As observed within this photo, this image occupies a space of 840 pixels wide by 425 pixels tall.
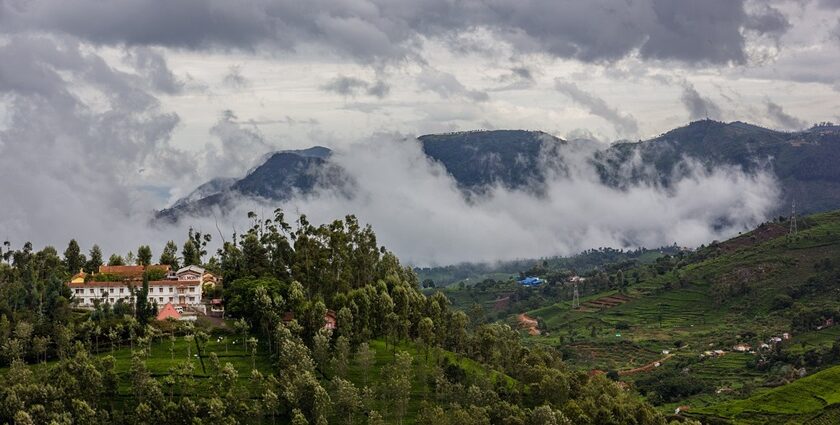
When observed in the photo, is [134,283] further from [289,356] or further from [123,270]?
[289,356]

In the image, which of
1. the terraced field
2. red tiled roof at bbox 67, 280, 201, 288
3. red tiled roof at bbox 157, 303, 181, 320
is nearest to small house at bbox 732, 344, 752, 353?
the terraced field

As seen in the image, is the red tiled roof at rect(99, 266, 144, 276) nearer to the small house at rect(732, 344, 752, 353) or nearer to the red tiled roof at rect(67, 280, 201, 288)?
the red tiled roof at rect(67, 280, 201, 288)

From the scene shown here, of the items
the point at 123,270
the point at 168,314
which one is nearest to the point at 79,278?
the point at 123,270

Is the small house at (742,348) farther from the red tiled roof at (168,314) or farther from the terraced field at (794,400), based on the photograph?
the red tiled roof at (168,314)

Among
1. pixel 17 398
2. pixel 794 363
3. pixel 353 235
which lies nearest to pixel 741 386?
pixel 794 363

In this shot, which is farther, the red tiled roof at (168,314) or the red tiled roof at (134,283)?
the red tiled roof at (134,283)

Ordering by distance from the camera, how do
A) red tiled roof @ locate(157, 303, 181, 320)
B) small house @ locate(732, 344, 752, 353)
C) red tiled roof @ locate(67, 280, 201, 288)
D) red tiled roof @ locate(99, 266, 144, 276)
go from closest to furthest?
red tiled roof @ locate(157, 303, 181, 320) → red tiled roof @ locate(67, 280, 201, 288) → red tiled roof @ locate(99, 266, 144, 276) → small house @ locate(732, 344, 752, 353)

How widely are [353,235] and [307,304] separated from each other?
21967mm

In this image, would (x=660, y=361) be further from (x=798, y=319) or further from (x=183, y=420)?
(x=183, y=420)

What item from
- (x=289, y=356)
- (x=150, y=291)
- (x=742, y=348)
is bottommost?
(x=742, y=348)

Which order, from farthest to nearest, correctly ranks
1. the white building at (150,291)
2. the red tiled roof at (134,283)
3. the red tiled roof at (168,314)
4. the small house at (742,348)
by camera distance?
1. the small house at (742,348)
2. the red tiled roof at (134,283)
3. the white building at (150,291)
4. the red tiled roof at (168,314)

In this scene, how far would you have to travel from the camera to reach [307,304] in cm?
10931

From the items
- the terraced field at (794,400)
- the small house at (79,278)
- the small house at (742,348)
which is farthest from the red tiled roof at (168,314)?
the small house at (742,348)

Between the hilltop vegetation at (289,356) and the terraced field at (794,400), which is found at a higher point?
the hilltop vegetation at (289,356)
